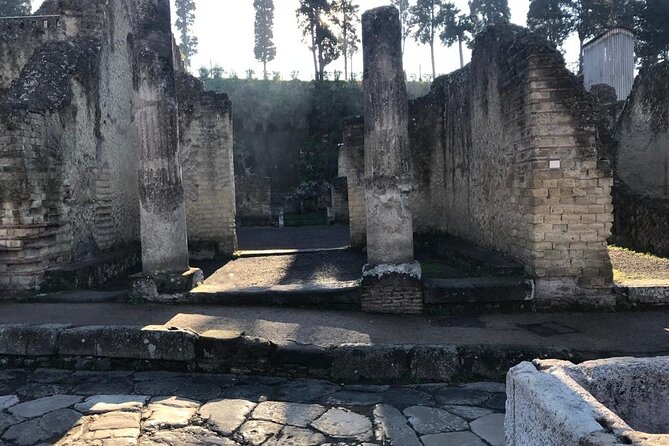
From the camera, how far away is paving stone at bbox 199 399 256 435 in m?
3.63

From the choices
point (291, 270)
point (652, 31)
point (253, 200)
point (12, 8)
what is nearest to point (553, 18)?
point (652, 31)

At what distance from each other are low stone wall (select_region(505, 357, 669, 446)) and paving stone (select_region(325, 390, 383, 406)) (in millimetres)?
1828

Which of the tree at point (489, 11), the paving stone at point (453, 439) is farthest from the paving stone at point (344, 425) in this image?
the tree at point (489, 11)

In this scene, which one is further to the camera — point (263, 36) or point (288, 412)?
point (263, 36)

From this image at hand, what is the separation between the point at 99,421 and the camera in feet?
12.1

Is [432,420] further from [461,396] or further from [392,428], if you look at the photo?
[461,396]

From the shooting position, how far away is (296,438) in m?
3.45

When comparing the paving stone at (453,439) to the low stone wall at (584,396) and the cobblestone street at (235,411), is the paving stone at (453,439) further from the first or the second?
the low stone wall at (584,396)

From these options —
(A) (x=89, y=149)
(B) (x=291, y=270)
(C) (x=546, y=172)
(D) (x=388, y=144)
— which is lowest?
(B) (x=291, y=270)

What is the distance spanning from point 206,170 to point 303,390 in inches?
281

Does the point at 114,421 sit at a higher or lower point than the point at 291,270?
lower

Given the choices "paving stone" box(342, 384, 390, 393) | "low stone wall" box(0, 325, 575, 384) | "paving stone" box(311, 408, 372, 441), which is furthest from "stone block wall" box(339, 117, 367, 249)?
"paving stone" box(311, 408, 372, 441)

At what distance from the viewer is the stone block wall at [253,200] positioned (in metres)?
20.0

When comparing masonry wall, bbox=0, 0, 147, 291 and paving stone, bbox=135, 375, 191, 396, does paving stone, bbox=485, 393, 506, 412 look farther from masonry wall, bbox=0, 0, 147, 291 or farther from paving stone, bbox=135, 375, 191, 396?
masonry wall, bbox=0, 0, 147, 291
